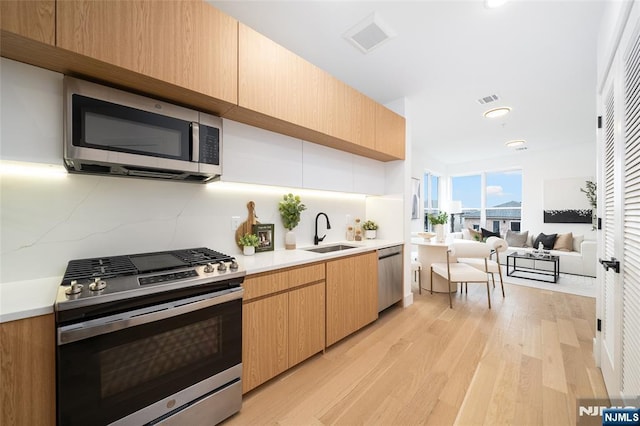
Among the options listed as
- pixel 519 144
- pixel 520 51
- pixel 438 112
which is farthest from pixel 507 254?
pixel 520 51

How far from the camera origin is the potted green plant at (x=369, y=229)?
338cm

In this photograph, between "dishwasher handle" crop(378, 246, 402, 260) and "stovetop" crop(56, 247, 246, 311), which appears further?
"dishwasher handle" crop(378, 246, 402, 260)

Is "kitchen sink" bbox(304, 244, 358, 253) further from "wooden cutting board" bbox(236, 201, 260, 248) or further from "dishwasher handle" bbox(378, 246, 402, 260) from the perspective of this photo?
"wooden cutting board" bbox(236, 201, 260, 248)

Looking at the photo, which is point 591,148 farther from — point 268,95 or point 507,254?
point 268,95

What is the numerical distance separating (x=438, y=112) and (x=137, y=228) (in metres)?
4.08

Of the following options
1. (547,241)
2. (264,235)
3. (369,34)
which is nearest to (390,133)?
(369,34)

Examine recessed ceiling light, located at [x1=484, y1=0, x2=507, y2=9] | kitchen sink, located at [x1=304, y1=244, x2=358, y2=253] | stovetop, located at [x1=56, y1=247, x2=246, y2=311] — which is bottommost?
kitchen sink, located at [x1=304, y1=244, x2=358, y2=253]

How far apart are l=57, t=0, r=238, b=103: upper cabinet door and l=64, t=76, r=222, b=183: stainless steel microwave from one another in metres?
0.19

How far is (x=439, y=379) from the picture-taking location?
1.86m

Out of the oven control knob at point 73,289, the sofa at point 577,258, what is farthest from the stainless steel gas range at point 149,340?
the sofa at point 577,258

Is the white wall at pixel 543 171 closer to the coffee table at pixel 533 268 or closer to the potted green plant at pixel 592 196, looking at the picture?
the potted green plant at pixel 592 196

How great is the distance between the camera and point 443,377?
188 centimetres

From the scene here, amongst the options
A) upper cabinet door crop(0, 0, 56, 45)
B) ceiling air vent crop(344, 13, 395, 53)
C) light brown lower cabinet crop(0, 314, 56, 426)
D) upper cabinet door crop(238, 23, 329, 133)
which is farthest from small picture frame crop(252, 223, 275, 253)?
ceiling air vent crop(344, 13, 395, 53)

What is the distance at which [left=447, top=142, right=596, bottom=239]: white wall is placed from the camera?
5746 millimetres
